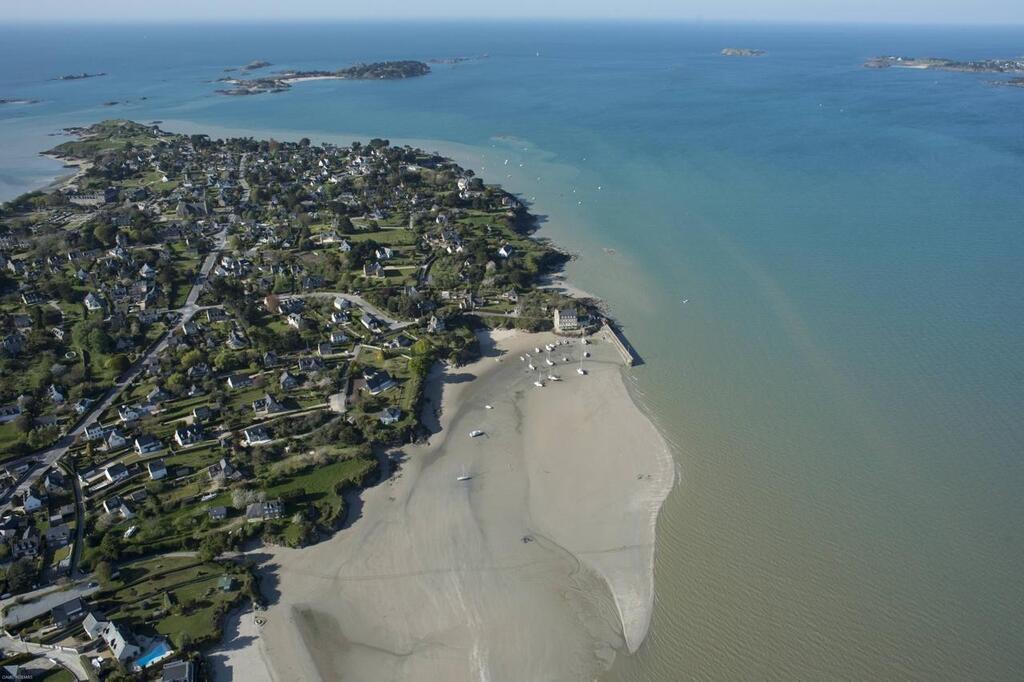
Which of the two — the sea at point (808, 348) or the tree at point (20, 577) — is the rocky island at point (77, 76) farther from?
the tree at point (20, 577)

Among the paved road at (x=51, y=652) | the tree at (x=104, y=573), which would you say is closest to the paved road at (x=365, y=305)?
the tree at (x=104, y=573)

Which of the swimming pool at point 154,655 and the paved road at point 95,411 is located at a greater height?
the paved road at point 95,411

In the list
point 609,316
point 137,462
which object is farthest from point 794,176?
point 137,462

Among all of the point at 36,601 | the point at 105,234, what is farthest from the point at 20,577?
the point at 105,234

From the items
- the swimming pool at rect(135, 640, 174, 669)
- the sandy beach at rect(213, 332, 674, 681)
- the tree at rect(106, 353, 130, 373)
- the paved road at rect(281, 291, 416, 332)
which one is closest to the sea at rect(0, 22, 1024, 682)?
the sandy beach at rect(213, 332, 674, 681)

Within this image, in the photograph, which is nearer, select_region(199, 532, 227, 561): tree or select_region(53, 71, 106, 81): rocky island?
select_region(199, 532, 227, 561): tree

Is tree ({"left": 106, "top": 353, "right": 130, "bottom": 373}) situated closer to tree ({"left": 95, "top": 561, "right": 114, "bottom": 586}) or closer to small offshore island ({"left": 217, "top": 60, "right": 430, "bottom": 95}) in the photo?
tree ({"left": 95, "top": 561, "right": 114, "bottom": 586})

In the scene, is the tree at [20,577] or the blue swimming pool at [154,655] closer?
the blue swimming pool at [154,655]

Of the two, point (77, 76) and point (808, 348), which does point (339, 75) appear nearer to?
point (77, 76)
